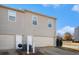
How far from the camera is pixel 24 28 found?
2699mm

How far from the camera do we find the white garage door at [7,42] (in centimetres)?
263

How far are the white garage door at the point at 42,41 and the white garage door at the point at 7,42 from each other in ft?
1.38

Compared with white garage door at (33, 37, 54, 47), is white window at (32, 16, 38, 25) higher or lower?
higher

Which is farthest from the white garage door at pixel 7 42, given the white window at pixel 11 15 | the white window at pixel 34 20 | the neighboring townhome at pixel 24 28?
the white window at pixel 34 20

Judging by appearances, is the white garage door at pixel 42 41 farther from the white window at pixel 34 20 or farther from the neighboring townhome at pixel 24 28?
the white window at pixel 34 20

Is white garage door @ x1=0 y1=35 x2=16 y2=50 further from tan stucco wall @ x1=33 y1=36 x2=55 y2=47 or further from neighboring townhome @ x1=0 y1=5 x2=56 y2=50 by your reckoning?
tan stucco wall @ x1=33 y1=36 x2=55 y2=47

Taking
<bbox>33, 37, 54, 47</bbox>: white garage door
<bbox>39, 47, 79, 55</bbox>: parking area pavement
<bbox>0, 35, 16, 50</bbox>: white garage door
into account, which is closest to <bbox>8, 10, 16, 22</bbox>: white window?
<bbox>0, 35, 16, 50</bbox>: white garage door

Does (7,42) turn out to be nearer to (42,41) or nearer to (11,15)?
(11,15)

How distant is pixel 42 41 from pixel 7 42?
70cm

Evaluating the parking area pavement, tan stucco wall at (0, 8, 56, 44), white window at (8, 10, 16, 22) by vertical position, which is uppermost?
white window at (8, 10, 16, 22)

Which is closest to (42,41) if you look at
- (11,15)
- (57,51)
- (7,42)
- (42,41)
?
(42,41)

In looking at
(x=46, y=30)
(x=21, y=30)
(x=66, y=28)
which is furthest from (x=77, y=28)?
(x=21, y=30)

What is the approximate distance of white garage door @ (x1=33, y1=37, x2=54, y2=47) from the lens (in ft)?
8.84
